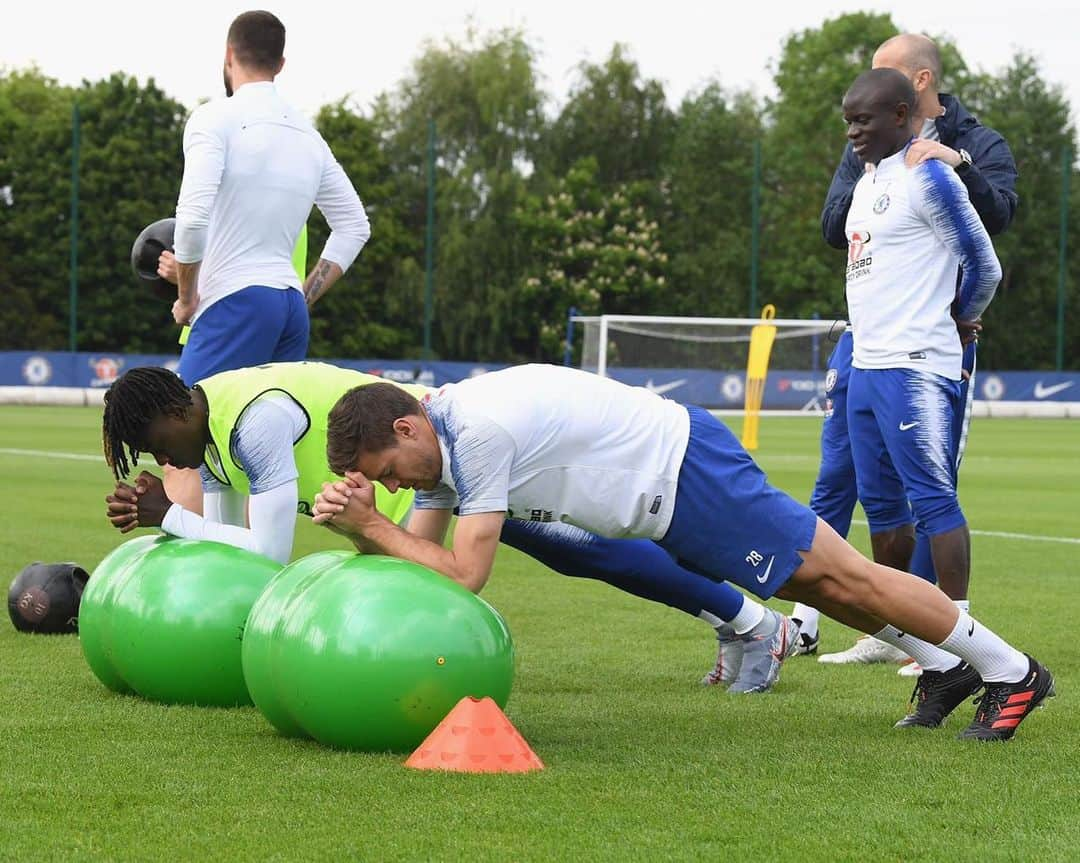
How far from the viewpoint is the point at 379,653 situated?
4602 mm

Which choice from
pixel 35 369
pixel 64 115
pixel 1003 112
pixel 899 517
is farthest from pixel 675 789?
pixel 1003 112

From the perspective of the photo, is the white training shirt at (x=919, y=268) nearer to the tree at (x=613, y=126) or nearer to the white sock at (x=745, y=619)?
the white sock at (x=745, y=619)

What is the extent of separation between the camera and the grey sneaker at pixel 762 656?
5996mm

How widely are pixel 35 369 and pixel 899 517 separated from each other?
122ft

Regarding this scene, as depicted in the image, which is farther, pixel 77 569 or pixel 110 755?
pixel 77 569

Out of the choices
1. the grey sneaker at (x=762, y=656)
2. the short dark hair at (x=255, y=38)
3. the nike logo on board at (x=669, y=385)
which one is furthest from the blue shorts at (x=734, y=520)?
the nike logo on board at (x=669, y=385)

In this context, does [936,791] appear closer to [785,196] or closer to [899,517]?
[899,517]

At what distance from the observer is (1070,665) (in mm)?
6586

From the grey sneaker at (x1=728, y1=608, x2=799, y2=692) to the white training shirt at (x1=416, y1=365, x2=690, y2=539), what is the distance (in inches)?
50.0

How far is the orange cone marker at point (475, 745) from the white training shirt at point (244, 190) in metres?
2.79

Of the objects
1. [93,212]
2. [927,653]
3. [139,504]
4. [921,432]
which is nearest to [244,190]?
[139,504]

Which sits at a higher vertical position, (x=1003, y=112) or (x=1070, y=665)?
(x=1003, y=112)

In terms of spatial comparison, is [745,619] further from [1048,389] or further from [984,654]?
[1048,389]

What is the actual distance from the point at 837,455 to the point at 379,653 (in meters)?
2.88
